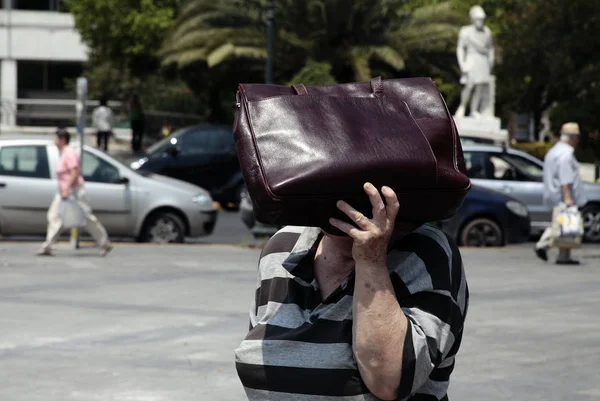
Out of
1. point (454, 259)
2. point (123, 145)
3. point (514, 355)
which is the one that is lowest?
point (123, 145)

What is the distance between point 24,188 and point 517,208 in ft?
22.4

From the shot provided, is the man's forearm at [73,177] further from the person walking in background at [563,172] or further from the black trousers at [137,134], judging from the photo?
the black trousers at [137,134]

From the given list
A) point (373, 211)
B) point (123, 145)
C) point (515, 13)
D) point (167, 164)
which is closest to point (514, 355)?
point (373, 211)

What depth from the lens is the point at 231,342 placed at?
354 inches

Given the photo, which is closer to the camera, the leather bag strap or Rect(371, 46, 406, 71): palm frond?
the leather bag strap

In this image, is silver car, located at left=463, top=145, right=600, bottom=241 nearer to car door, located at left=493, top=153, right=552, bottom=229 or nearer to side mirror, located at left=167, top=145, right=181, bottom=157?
car door, located at left=493, top=153, right=552, bottom=229

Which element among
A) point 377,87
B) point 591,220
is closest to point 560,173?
point 591,220

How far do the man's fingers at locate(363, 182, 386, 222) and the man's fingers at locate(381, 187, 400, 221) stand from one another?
1 cm

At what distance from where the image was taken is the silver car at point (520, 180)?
1922 centimetres

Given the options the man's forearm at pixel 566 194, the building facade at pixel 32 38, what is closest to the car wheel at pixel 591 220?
the man's forearm at pixel 566 194

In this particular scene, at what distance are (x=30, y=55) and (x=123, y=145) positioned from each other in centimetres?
2088

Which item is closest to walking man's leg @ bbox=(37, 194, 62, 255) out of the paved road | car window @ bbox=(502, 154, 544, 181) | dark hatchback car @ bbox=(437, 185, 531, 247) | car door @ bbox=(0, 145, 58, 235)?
the paved road

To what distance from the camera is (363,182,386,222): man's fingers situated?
2.56 m

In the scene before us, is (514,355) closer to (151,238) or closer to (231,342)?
(231,342)
